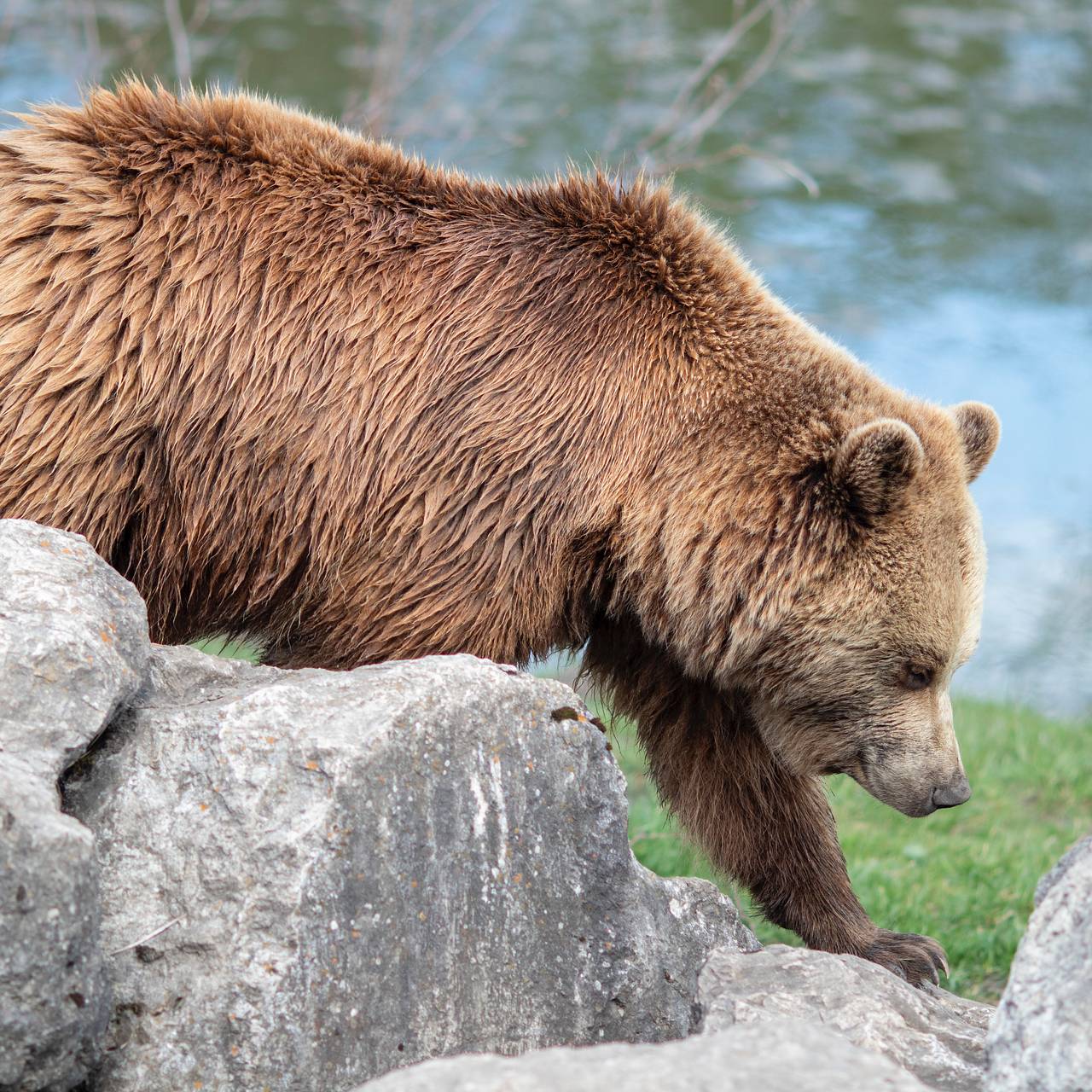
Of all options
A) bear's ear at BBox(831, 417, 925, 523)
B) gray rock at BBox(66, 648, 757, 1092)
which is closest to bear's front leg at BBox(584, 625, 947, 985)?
bear's ear at BBox(831, 417, 925, 523)

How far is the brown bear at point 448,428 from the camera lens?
354cm

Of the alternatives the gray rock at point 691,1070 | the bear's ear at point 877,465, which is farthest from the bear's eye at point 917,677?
the gray rock at point 691,1070

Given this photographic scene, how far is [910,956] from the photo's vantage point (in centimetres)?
389

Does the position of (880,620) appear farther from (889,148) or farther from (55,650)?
(889,148)

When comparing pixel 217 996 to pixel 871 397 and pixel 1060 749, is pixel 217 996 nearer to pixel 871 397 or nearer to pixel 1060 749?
pixel 871 397

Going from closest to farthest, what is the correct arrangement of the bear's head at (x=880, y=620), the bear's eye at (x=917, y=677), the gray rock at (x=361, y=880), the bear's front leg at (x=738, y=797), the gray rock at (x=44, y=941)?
the gray rock at (x=44, y=941)
the gray rock at (x=361, y=880)
the bear's head at (x=880, y=620)
the bear's eye at (x=917, y=677)
the bear's front leg at (x=738, y=797)

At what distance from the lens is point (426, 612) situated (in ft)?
11.5

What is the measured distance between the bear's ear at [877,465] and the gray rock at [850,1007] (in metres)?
1.15

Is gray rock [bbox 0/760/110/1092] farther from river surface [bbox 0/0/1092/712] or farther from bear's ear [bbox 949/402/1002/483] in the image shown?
river surface [bbox 0/0/1092/712]

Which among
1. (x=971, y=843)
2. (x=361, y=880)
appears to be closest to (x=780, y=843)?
(x=971, y=843)

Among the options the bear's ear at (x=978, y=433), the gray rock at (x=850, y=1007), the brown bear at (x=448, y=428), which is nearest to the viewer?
the gray rock at (x=850, y=1007)

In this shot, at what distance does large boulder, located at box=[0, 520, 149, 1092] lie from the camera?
2.16 m

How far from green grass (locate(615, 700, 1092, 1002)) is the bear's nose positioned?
2.46 ft

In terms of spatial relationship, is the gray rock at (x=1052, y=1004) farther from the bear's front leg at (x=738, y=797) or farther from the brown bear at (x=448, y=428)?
the bear's front leg at (x=738, y=797)
